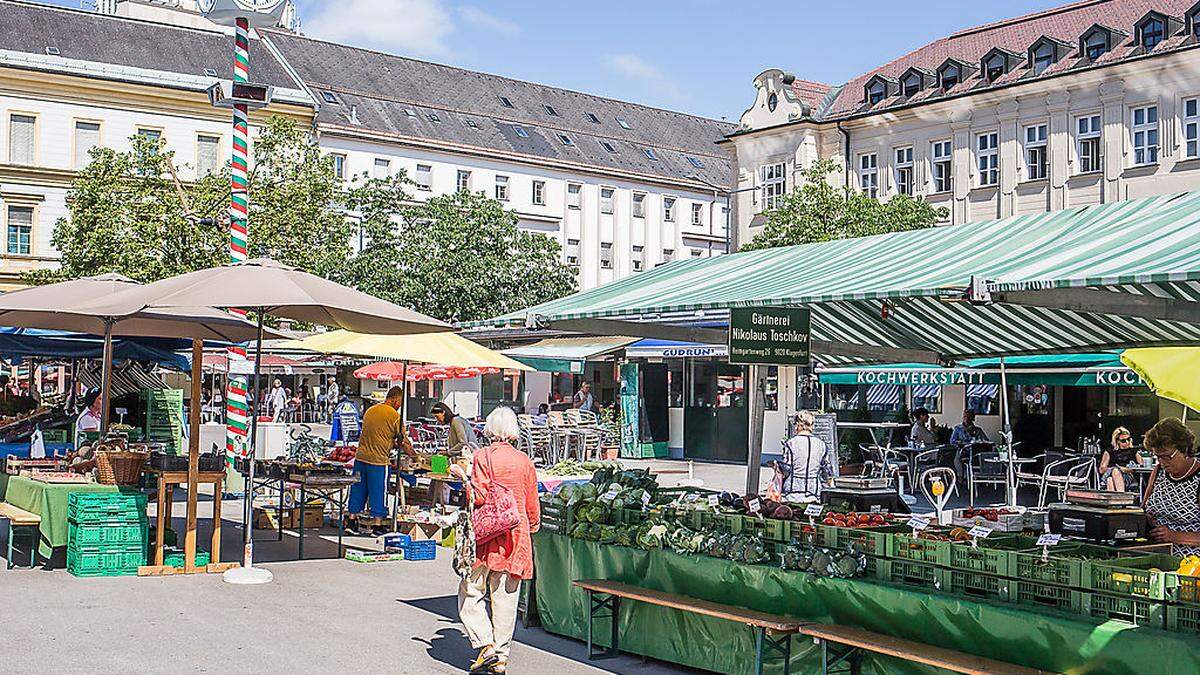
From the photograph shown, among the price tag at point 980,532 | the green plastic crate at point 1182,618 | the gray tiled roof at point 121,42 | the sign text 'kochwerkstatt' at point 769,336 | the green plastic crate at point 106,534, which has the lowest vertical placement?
the green plastic crate at point 106,534

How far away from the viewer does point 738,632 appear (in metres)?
8.05

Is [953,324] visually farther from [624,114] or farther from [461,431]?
[624,114]

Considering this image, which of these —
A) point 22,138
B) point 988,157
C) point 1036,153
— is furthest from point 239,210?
point 22,138

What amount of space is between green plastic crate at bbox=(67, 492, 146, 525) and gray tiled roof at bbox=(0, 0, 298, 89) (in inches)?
1633

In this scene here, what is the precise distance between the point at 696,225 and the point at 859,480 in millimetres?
59261

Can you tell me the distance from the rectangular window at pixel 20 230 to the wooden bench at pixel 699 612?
4469cm

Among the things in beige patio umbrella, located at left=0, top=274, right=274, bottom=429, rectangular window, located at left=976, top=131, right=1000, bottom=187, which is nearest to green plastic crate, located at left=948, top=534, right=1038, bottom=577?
beige patio umbrella, located at left=0, top=274, right=274, bottom=429

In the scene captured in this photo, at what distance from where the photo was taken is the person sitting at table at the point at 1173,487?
340 inches

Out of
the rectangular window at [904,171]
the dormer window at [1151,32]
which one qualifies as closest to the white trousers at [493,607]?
the dormer window at [1151,32]

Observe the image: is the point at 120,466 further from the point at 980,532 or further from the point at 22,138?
the point at 22,138

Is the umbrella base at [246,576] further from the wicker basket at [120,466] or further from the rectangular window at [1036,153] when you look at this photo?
the rectangular window at [1036,153]

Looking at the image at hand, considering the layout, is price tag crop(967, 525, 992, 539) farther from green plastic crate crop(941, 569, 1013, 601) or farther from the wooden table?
the wooden table

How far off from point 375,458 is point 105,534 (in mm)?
3710

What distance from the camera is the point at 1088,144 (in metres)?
36.8
